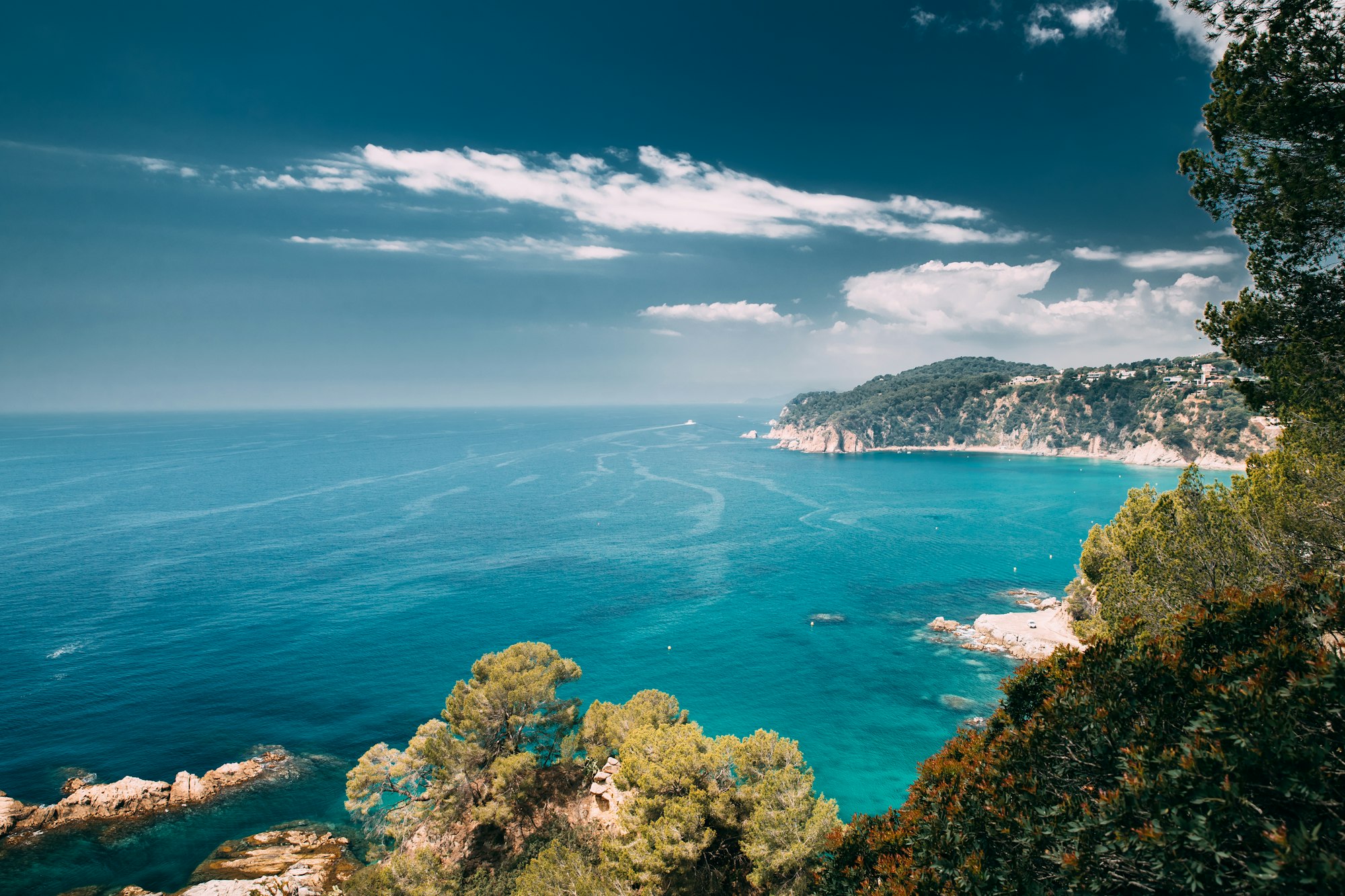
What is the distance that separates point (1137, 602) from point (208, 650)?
5793 cm

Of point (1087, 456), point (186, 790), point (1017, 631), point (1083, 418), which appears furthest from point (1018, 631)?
point (1083, 418)

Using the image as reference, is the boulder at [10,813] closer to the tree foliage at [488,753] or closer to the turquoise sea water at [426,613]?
the turquoise sea water at [426,613]

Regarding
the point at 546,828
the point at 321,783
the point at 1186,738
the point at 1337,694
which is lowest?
the point at 321,783

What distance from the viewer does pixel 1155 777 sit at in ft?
24.8

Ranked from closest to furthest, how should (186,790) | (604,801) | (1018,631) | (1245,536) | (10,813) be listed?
(1245,536)
(604,801)
(10,813)
(186,790)
(1018,631)

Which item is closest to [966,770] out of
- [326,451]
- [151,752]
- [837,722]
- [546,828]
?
[546,828]

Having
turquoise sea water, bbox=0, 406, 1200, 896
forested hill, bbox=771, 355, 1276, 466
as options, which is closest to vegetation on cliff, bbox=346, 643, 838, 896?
turquoise sea water, bbox=0, 406, 1200, 896

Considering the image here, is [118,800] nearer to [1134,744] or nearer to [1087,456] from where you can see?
[1134,744]

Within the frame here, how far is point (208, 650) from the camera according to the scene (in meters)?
45.2

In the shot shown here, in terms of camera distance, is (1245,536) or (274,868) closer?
(1245,536)

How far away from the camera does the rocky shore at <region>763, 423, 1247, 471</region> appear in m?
128

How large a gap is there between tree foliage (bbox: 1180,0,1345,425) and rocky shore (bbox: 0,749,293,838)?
44.9 metres

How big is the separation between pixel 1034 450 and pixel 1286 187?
603ft

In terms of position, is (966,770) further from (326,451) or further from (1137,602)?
(326,451)
